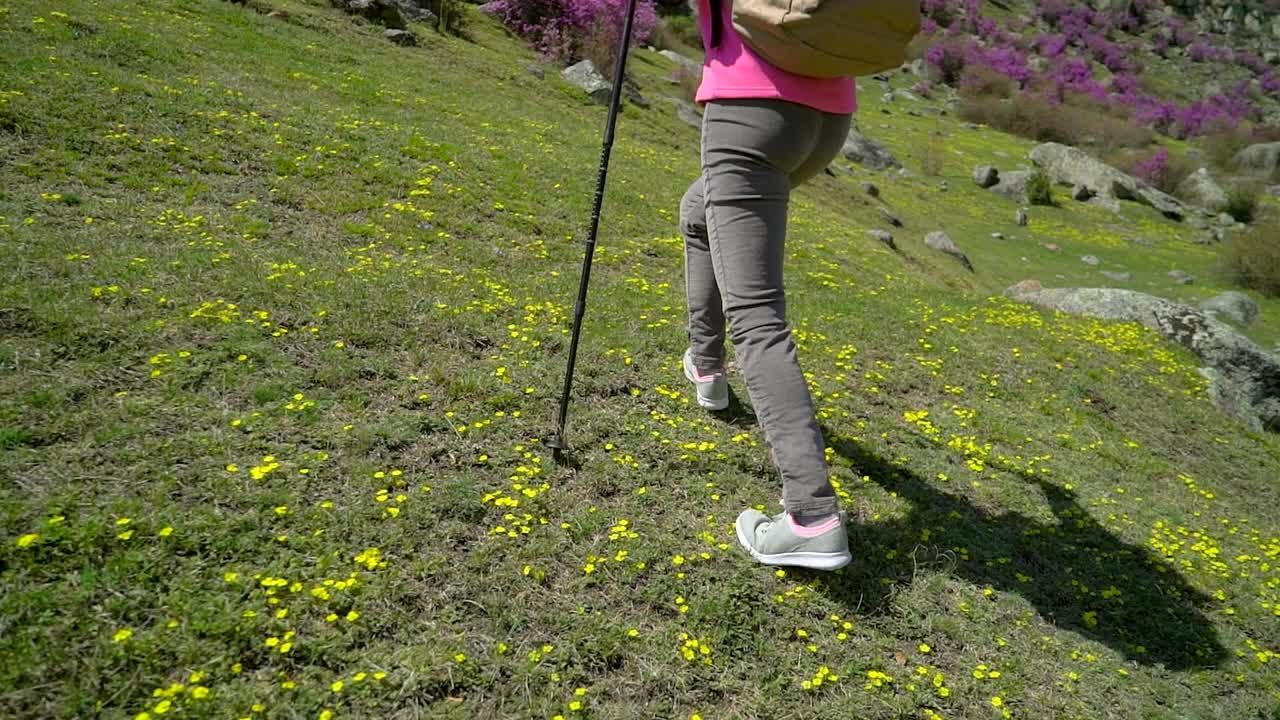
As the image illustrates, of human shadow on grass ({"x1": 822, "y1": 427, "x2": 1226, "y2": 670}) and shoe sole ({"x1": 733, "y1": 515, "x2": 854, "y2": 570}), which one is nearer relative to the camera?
shoe sole ({"x1": 733, "y1": 515, "x2": 854, "y2": 570})

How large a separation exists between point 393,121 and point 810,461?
1153 cm

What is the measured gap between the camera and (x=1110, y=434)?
7801 millimetres

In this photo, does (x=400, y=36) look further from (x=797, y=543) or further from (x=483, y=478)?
(x=797, y=543)

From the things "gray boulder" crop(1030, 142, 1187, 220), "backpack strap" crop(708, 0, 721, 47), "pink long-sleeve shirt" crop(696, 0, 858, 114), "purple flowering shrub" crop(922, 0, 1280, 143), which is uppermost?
"purple flowering shrub" crop(922, 0, 1280, 143)

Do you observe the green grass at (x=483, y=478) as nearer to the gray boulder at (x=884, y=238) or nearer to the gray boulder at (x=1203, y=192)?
the gray boulder at (x=884, y=238)

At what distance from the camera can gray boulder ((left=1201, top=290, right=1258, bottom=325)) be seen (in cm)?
1967

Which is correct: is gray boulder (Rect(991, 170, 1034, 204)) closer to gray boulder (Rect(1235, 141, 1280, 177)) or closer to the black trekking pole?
gray boulder (Rect(1235, 141, 1280, 177))

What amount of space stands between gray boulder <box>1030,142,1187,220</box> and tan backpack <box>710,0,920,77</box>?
36448mm

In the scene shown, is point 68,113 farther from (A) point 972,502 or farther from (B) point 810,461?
(A) point 972,502

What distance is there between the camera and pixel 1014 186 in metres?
31.7

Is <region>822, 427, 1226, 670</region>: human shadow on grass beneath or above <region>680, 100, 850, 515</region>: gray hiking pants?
beneath

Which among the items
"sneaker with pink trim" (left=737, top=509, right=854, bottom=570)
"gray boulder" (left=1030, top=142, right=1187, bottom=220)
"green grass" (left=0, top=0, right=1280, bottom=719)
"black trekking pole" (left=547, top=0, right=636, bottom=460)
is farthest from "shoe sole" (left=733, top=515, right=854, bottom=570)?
"gray boulder" (left=1030, top=142, right=1187, bottom=220)

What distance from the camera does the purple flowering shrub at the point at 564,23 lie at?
26.5 metres

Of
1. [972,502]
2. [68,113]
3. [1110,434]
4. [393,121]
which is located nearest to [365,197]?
[68,113]
